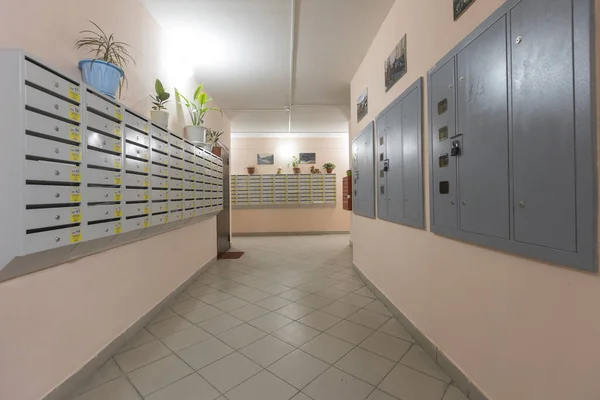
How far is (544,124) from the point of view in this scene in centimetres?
93

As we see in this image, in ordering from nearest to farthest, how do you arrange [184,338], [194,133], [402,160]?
[184,338] → [402,160] → [194,133]

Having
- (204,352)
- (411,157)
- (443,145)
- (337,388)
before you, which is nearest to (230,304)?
(204,352)

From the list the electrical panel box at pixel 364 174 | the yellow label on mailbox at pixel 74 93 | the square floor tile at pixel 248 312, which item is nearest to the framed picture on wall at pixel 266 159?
the electrical panel box at pixel 364 174

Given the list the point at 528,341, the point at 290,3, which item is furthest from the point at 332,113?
the point at 528,341

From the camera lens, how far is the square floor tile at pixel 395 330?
1.94 meters

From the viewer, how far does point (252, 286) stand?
3135mm

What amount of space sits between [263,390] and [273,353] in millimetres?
344

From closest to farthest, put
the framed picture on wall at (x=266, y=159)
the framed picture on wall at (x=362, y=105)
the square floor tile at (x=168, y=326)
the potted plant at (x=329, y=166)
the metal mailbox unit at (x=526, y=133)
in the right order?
the metal mailbox unit at (x=526, y=133), the square floor tile at (x=168, y=326), the framed picture on wall at (x=362, y=105), the potted plant at (x=329, y=166), the framed picture on wall at (x=266, y=159)

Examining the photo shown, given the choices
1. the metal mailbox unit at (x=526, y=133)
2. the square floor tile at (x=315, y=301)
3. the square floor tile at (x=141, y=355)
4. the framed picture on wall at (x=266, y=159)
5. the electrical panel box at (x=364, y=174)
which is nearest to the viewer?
the metal mailbox unit at (x=526, y=133)

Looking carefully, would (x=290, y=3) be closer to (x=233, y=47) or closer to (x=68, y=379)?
(x=233, y=47)

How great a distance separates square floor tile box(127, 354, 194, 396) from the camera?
1.44 meters

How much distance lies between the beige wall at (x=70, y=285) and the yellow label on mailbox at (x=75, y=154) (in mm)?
426

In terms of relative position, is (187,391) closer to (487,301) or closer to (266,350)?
(266,350)

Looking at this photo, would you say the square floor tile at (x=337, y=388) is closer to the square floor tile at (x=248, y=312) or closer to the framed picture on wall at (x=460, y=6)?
the square floor tile at (x=248, y=312)
